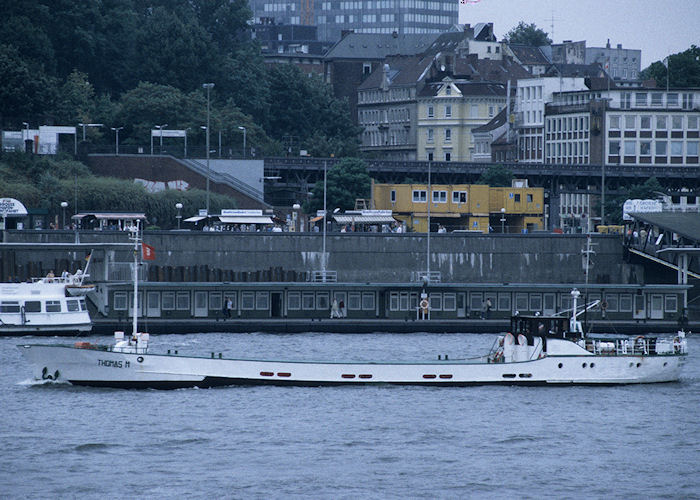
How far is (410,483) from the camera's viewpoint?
1973 inches

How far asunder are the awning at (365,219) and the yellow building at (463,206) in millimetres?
6647

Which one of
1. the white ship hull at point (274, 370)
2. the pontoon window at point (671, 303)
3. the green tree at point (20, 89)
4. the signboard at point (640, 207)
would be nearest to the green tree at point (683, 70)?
the green tree at point (20, 89)

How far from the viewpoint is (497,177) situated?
144625mm

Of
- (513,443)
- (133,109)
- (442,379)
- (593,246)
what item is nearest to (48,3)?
(133,109)

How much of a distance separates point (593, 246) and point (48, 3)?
76.3 metres

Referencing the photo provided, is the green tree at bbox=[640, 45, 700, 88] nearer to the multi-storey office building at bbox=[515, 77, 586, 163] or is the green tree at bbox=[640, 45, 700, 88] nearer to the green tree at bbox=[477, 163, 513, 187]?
the multi-storey office building at bbox=[515, 77, 586, 163]

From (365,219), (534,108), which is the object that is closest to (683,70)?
(534,108)

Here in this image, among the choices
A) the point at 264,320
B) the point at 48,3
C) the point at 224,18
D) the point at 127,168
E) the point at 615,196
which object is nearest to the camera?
the point at 264,320

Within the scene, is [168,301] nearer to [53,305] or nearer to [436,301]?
[53,305]

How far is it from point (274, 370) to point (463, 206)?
214 feet

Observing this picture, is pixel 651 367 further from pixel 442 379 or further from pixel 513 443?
pixel 513 443

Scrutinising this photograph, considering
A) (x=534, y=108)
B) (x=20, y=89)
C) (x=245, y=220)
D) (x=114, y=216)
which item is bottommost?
(x=245, y=220)

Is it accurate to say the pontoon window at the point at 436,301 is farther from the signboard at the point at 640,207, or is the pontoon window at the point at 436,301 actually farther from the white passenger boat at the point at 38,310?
the white passenger boat at the point at 38,310

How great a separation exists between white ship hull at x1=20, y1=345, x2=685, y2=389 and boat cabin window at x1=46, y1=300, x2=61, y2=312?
19.0 m
